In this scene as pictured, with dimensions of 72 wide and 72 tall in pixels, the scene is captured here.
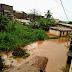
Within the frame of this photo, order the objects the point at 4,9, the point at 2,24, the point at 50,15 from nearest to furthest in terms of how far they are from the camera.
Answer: the point at 2,24
the point at 4,9
the point at 50,15

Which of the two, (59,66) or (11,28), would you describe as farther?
(11,28)

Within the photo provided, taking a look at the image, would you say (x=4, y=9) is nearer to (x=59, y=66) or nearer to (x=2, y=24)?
(x=2, y=24)

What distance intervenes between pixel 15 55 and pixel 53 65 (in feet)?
13.9

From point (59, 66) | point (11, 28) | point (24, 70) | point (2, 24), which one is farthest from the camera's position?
point (11, 28)

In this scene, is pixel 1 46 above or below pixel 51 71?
above

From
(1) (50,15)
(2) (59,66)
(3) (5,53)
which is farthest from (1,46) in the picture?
(1) (50,15)

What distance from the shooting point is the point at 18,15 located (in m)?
35.9

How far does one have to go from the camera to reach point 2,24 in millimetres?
13211

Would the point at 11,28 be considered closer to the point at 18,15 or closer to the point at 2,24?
the point at 2,24

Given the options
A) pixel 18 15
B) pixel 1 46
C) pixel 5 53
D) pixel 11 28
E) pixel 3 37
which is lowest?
pixel 5 53

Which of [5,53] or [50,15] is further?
[50,15]

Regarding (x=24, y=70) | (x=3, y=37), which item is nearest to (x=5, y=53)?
(x=3, y=37)

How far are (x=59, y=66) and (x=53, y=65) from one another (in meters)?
0.55

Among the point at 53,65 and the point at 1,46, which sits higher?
the point at 1,46
